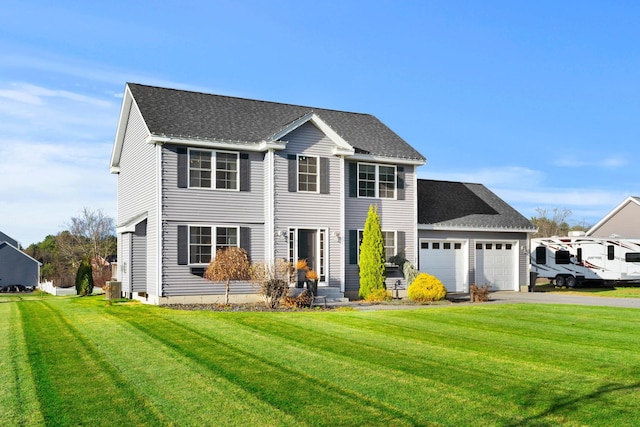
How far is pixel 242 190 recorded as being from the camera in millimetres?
22531

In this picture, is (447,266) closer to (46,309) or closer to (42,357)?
(46,309)

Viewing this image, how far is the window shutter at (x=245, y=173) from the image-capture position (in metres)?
22.6

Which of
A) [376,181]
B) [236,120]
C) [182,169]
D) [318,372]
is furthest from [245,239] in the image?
[318,372]

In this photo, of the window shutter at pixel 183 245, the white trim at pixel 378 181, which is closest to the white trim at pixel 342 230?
the white trim at pixel 378 181

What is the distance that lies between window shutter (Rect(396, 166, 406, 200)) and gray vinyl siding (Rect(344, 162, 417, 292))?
16 cm

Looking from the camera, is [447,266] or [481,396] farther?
[447,266]

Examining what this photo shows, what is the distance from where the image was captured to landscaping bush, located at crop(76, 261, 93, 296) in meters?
29.0

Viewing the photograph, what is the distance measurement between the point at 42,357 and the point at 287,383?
4994 mm

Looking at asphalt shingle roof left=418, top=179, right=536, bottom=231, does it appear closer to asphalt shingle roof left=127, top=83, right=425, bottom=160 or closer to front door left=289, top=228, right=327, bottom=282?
asphalt shingle roof left=127, top=83, right=425, bottom=160

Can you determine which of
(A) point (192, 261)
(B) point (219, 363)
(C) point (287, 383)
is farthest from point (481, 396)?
(A) point (192, 261)

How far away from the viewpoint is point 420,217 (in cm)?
2714

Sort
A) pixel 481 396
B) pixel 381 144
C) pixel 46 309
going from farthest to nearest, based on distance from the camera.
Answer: pixel 381 144, pixel 46 309, pixel 481 396

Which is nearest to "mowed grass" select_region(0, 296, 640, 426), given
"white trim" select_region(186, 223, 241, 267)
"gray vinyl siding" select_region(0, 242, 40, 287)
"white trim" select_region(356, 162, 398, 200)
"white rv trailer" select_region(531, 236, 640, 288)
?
"white trim" select_region(186, 223, 241, 267)

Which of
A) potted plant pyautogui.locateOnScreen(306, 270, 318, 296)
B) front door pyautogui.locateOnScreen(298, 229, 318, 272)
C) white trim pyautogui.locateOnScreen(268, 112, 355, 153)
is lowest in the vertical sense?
potted plant pyautogui.locateOnScreen(306, 270, 318, 296)
